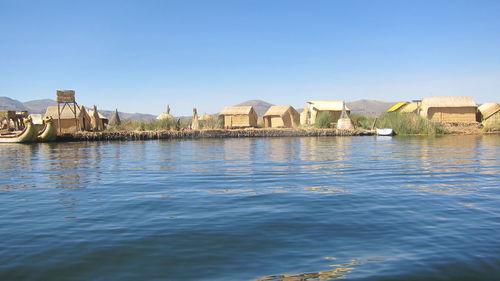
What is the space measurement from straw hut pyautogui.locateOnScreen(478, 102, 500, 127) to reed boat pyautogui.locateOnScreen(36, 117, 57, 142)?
1320 inches

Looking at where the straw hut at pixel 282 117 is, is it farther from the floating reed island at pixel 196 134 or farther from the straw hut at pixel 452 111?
the straw hut at pixel 452 111

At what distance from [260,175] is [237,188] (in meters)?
2.09

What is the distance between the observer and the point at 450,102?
37.8 m

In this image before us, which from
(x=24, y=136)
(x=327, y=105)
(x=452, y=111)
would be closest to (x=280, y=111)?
(x=327, y=105)

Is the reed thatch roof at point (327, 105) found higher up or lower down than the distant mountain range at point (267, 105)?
lower down

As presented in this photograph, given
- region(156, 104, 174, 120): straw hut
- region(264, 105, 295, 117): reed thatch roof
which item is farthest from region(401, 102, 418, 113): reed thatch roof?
region(156, 104, 174, 120): straw hut

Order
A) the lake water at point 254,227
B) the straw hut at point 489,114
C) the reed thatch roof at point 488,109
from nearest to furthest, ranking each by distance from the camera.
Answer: the lake water at point 254,227 < the straw hut at point 489,114 < the reed thatch roof at point 488,109

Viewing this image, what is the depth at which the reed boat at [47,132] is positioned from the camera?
28.8 m

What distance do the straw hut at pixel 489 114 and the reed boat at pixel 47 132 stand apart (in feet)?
110

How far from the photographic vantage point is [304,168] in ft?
38.2

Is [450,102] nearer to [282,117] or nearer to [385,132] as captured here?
[385,132]

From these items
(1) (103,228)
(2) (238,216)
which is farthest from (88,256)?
(2) (238,216)

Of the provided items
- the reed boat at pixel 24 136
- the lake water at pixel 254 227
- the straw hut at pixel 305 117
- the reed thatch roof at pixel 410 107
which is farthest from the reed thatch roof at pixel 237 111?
the lake water at pixel 254 227

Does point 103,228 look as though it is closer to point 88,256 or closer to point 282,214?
point 88,256
